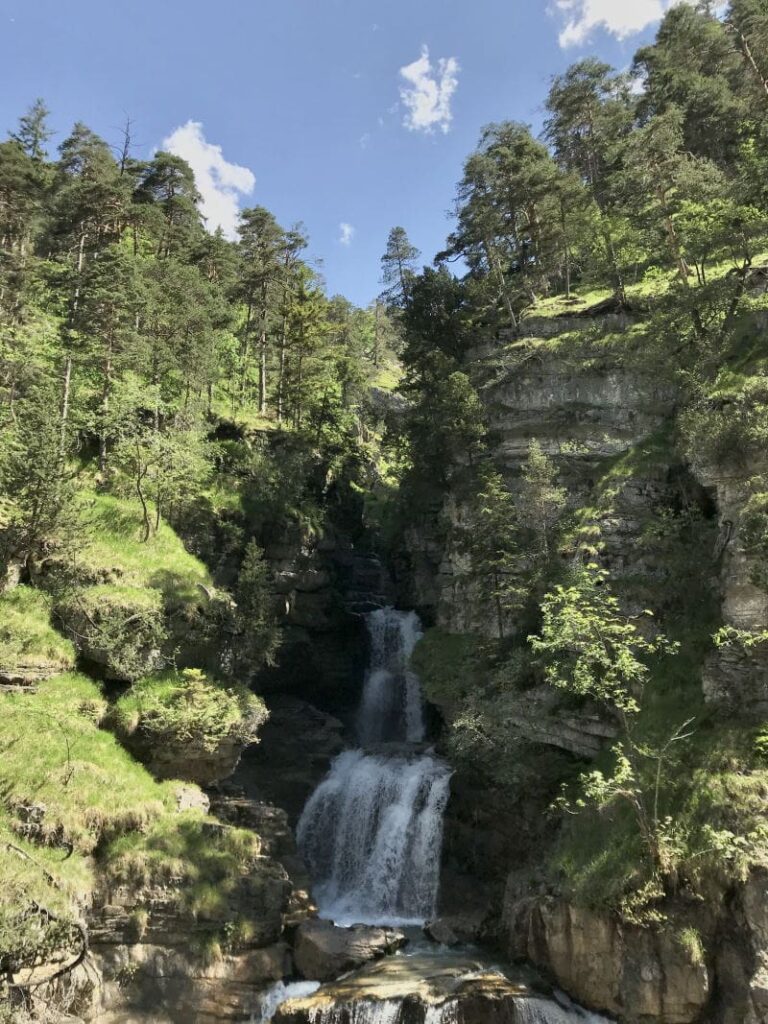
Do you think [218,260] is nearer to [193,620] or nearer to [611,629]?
[193,620]

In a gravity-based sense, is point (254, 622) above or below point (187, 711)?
above

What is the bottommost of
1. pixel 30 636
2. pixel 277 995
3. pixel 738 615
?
pixel 277 995

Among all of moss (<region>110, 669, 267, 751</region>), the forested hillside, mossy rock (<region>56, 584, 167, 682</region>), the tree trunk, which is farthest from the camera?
the tree trunk

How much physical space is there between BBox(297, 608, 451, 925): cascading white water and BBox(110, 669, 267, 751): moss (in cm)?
Result: 629

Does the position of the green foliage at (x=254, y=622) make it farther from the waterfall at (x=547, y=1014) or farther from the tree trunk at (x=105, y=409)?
the waterfall at (x=547, y=1014)

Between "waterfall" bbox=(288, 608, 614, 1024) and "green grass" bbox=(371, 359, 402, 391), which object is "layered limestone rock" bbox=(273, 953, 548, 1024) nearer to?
"waterfall" bbox=(288, 608, 614, 1024)

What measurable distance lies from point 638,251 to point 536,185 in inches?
359

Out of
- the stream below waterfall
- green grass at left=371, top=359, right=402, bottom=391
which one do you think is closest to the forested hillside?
the stream below waterfall

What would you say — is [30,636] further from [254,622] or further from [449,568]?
[449,568]

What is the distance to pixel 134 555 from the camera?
26.8 metres

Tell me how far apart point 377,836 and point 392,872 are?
150cm

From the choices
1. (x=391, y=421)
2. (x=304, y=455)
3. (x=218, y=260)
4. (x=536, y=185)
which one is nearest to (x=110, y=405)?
(x=304, y=455)

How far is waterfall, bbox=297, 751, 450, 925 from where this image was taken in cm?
2319

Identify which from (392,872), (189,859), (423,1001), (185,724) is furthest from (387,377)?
(423,1001)
